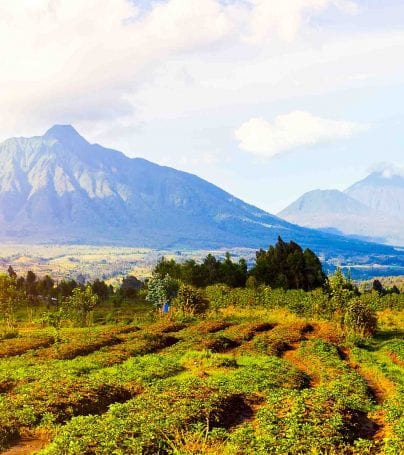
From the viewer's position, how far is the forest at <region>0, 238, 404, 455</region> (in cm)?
2186

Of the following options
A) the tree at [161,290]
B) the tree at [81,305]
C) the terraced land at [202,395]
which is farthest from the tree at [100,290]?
the terraced land at [202,395]

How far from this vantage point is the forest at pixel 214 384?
71.7 ft

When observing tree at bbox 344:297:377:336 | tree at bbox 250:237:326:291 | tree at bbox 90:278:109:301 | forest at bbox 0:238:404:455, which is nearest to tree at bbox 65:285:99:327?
forest at bbox 0:238:404:455

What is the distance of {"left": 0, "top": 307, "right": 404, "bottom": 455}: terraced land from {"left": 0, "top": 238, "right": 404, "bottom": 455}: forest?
9 cm

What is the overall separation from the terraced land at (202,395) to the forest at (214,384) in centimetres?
9

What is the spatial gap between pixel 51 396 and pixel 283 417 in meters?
12.3

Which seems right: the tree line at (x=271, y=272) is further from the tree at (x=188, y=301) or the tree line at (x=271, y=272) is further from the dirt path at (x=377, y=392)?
the dirt path at (x=377, y=392)

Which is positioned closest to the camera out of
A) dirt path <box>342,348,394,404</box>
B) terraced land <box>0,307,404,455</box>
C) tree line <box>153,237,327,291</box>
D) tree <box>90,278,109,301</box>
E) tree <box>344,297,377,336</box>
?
terraced land <box>0,307,404,455</box>

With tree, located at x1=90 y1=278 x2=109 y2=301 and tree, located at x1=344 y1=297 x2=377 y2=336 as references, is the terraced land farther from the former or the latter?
tree, located at x1=90 y1=278 x2=109 y2=301

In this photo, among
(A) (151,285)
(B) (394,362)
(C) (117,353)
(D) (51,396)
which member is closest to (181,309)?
(A) (151,285)

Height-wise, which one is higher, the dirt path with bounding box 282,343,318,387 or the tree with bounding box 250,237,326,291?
the tree with bounding box 250,237,326,291

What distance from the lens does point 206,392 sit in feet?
97.6

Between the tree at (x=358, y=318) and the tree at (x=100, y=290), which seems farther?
the tree at (x=100, y=290)

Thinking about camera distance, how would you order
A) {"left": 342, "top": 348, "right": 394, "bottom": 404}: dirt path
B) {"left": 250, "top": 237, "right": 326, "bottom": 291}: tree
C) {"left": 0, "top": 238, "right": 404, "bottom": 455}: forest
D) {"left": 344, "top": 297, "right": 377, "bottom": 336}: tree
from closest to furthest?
{"left": 0, "top": 238, "right": 404, "bottom": 455}: forest, {"left": 342, "top": 348, "right": 394, "bottom": 404}: dirt path, {"left": 344, "top": 297, "right": 377, "bottom": 336}: tree, {"left": 250, "top": 237, "right": 326, "bottom": 291}: tree
